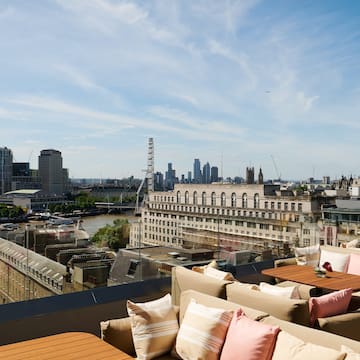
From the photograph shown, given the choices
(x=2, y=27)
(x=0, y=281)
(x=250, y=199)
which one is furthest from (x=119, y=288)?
(x=250, y=199)

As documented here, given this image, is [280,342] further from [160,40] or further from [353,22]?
[160,40]

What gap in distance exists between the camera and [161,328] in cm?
225

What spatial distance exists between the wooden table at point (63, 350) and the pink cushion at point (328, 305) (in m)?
0.97

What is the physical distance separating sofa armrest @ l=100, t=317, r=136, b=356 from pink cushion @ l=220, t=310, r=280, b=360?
55cm

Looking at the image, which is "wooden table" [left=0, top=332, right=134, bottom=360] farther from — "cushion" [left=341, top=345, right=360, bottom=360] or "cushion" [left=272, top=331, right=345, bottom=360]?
"cushion" [left=341, top=345, right=360, bottom=360]

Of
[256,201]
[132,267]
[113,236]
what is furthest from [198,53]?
[132,267]

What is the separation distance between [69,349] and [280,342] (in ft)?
2.99

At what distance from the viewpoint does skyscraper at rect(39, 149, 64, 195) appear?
39.2 metres

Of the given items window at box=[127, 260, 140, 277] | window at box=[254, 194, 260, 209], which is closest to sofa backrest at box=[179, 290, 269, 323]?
window at box=[127, 260, 140, 277]

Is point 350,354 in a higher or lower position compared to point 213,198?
lower

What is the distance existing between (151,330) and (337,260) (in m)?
2.62

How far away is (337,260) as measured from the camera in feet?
13.7

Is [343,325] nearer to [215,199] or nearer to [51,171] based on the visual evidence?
[215,199]

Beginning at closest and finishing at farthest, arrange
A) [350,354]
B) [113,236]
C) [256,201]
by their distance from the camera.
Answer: [350,354] < [113,236] < [256,201]
